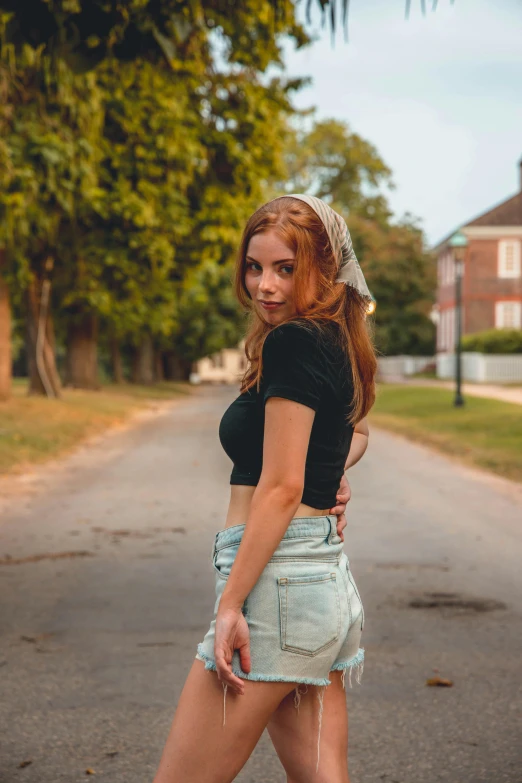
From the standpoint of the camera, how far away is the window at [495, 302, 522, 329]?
170ft

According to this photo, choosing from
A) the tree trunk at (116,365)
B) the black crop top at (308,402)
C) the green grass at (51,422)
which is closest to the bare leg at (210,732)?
the black crop top at (308,402)

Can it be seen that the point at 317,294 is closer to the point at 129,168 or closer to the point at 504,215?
the point at 129,168

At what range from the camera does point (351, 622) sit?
2637 millimetres

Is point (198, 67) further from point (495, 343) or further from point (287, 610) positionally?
point (495, 343)

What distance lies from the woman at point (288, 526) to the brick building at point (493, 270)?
49721 mm

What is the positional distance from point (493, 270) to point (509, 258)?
0.96m

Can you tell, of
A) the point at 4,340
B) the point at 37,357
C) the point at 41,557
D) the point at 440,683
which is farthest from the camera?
the point at 37,357

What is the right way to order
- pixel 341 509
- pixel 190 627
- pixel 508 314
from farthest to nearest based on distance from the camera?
pixel 508 314 < pixel 190 627 < pixel 341 509

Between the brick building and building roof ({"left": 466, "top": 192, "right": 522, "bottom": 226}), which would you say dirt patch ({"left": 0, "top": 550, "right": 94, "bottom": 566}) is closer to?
the brick building

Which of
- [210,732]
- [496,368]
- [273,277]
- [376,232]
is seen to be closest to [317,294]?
[273,277]

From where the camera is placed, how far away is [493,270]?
51656 millimetres

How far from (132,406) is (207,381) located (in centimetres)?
4852

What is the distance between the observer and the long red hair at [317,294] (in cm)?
257

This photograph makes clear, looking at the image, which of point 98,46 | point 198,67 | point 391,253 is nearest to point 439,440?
point 198,67
